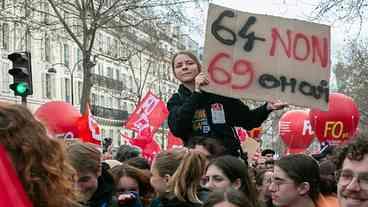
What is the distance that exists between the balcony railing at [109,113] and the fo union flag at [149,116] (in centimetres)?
5194

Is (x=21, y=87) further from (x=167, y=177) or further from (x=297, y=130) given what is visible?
(x=167, y=177)

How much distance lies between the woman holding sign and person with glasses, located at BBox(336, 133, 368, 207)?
2.58 m

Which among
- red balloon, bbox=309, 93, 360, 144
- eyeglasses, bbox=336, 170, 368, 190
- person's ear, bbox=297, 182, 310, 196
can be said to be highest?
eyeglasses, bbox=336, 170, 368, 190

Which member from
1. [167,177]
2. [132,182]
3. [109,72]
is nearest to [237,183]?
[167,177]

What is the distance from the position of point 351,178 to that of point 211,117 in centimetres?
281

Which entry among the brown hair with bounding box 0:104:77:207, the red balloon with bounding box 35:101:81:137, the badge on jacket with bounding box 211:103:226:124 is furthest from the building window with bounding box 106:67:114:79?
the brown hair with bounding box 0:104:77:207

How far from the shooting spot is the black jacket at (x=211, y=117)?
570 cm

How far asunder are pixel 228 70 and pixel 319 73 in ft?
2.88

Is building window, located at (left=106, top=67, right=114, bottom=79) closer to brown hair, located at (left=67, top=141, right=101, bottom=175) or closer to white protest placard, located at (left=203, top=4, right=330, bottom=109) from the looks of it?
white protest placard, located at (left=203, top=4, right=330, bottom=109)


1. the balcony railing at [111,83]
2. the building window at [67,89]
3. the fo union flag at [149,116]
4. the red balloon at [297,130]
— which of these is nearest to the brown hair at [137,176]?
the red balloon at [297,130]

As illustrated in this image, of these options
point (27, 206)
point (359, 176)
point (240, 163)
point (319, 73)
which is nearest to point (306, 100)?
point (319, 73)

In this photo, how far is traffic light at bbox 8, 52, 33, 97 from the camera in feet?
40.8

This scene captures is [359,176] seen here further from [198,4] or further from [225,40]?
[198,4]

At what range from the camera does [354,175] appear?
9.84ft
